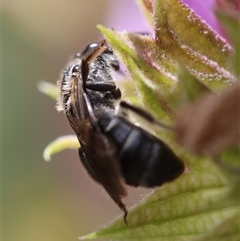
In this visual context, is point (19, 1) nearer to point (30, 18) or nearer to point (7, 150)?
point (30, 18)

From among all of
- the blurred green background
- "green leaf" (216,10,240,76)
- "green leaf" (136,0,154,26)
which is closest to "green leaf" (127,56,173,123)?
"green leaf" (216,10,240,76)

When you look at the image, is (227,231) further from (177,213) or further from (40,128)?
(40,128)

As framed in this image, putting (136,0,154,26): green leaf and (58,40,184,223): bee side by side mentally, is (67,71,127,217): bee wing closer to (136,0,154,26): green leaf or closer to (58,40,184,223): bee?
(58,40,184,223): bee

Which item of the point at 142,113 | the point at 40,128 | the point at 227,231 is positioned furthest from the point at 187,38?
the point at 40,128

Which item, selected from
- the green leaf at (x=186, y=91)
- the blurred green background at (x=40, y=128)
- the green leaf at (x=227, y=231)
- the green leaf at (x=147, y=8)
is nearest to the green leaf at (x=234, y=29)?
the green leaf at (x=186, y=91)

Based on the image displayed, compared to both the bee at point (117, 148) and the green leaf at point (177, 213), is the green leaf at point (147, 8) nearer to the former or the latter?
the bee at point (117, 148)

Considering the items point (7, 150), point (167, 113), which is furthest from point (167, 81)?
point (7, 150)
